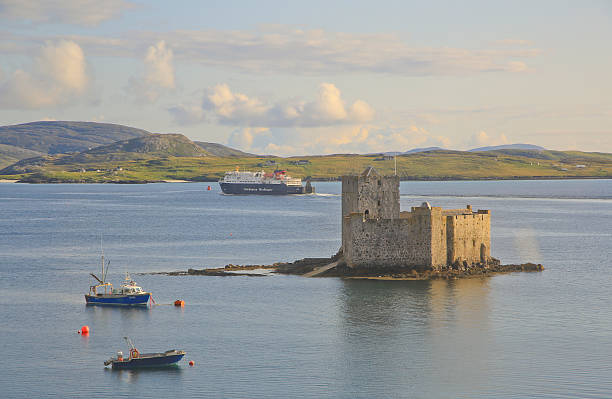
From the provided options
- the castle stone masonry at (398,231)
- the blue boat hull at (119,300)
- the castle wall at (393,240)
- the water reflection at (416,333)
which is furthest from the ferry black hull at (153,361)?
the castle stone masonry at (398,231)

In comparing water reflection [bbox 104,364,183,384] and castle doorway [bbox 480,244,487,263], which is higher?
castle doorway [bbox 480,244,487,263]

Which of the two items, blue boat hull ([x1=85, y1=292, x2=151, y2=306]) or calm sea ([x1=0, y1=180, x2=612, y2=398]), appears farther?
blue boat hull ([x1=85, y1=292, x2=151, y2=306])

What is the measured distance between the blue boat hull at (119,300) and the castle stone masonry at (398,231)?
1678 centimetres

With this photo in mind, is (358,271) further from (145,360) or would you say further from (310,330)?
(145,360)

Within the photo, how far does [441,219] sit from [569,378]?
2533cm

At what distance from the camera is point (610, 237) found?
96.7 m

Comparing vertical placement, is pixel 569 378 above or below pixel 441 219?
below

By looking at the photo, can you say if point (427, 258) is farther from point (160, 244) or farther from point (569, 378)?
point (160, 244)

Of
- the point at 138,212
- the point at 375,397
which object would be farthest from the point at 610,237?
the point at 138,212

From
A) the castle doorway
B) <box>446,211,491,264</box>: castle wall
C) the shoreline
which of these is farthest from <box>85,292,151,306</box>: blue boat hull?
the castle doorway

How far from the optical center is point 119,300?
53875 millimetres

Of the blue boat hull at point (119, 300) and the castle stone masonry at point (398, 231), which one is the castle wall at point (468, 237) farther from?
the blue boat hull at point (119, 300)

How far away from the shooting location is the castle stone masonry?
5969 cm

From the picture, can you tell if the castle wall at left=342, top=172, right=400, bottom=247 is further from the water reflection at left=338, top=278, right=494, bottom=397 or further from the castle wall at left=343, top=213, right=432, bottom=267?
the water reflection at left=338, top=278, right=494, bottom=397
